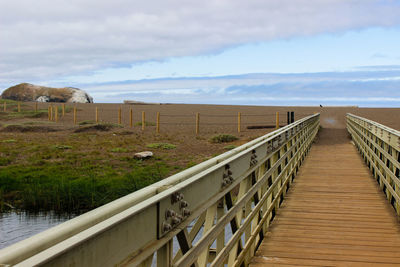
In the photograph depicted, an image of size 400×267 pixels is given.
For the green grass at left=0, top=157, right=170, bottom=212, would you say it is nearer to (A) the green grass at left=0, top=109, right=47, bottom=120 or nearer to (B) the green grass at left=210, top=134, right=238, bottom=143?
(B) the green grass at left=210, top=134, right=238, bottom=143

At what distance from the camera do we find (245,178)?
4703mm

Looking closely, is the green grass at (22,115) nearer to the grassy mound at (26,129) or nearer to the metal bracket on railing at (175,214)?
the grassy mound at (26,129)

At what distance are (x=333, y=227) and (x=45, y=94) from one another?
79.3 meters

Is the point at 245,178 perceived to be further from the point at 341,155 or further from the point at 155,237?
the point at 341,155

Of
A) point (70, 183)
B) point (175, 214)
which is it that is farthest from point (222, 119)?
point (175, 214)

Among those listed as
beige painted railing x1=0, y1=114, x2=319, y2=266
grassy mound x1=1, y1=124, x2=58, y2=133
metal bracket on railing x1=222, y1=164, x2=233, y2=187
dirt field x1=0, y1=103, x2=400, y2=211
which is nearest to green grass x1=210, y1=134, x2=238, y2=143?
dirt field x1=0, y1=103, x2=400, y2=211

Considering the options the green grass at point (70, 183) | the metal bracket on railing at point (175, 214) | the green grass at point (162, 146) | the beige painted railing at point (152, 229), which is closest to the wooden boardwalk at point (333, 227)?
the beige painted railing at point (152, 229)

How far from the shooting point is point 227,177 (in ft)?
12.5

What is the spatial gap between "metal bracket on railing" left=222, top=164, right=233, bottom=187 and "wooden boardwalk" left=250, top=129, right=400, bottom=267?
1343 millimetres

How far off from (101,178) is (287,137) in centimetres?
872

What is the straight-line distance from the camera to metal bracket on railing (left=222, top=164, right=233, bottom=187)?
369cm

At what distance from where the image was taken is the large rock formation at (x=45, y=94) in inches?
3125

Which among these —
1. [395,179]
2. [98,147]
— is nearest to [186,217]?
[395,179]

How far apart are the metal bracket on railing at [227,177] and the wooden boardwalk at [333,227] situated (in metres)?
1.34
